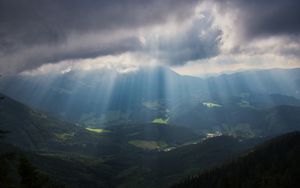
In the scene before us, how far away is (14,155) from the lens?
43.8 metres

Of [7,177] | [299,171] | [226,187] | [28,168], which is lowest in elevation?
[7,177]

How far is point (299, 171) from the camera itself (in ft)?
651

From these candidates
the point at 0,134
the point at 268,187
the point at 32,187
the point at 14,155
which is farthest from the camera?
the point at 268,187

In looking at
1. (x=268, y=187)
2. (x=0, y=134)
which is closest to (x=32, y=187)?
(x=0, y=134)

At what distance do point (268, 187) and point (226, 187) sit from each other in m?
28.8

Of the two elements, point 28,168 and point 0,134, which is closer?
point 0,134

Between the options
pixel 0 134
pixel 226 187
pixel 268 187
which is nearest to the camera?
pixel 0 134

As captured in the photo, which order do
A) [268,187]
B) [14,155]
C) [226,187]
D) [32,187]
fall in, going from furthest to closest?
[268,187] → [226,187] → [32,187] → [14,155]

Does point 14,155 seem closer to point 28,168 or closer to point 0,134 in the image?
point 0,134

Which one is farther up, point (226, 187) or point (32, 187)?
point (226, 187)

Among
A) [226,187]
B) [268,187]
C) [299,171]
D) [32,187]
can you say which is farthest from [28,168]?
[299,171]

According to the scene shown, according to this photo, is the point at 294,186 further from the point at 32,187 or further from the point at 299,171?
the point at 32,187

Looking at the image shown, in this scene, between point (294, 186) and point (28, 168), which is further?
point (294, 186)

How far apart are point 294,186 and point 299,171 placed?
22.3 metres
